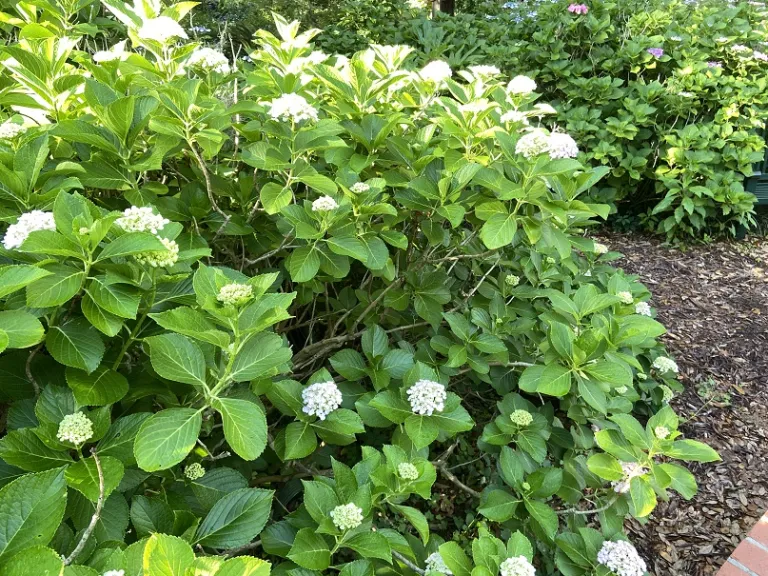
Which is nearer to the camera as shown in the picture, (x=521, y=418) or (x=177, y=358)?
(x=177, y=358)

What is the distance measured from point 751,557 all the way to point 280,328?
1.95 metres

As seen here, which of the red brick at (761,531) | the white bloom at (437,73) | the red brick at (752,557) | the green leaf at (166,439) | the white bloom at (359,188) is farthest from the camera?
the red brick at (761,531)

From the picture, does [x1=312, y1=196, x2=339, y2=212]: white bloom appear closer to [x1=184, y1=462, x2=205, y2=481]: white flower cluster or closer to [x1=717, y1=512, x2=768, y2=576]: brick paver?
[x1=184, y1=462, x2=205, y2=481]: white flower cluster

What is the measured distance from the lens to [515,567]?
47.2 inches

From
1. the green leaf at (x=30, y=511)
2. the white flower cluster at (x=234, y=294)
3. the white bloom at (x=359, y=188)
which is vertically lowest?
the green leaf at (x=30, y=511)

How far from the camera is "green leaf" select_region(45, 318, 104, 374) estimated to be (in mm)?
989

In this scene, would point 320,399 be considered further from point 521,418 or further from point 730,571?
point 730,571

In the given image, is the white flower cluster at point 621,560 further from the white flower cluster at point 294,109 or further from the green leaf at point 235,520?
the white flower cluster at point 294,109

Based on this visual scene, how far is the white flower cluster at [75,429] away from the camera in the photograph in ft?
3.12

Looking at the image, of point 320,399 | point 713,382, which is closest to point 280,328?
point 320,399

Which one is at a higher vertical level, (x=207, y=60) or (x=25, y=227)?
(x=207, y=60)

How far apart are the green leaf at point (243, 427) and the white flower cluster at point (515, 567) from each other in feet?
2.06

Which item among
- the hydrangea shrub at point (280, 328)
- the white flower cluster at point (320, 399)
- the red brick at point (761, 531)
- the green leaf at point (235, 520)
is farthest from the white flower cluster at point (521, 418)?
the red brick at point (761, 531)

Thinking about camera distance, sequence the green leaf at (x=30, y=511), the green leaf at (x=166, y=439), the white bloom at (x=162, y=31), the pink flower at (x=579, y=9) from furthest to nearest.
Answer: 1. the pink flower at (x=579, y=9)
2. the white bloom at (x=162, y=31)
3. the green leaf at (x=166, y=439)
4. the green leaf at (x=30, y=511)
